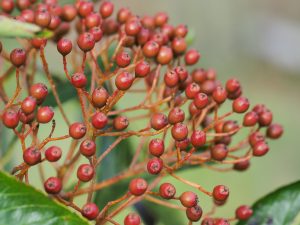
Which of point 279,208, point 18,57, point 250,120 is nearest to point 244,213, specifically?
point 279,208

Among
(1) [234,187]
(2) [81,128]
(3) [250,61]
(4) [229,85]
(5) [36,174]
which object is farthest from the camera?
(3) [250,61]

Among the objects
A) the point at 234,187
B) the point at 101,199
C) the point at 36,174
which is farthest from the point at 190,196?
the point at 234,187

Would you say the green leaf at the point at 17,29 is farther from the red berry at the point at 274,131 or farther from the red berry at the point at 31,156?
the red berry at the point at 274,131

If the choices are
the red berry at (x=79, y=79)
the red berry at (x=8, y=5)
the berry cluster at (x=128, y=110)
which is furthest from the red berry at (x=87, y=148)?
the red berry at (x=8, y=5)

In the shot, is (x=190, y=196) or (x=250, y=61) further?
(x=250, y=61)

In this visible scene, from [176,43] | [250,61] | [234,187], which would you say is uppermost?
[176,43]

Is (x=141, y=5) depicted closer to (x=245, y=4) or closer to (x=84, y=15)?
(x=245, y=4)

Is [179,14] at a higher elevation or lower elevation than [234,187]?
higher

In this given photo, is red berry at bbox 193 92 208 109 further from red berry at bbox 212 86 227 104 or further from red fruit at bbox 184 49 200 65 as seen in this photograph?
red fruit at bbox 184 49 200 65

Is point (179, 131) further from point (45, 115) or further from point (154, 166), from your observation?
point (45, 115)
